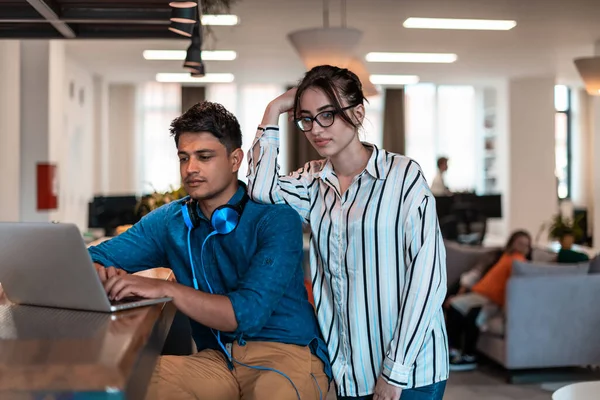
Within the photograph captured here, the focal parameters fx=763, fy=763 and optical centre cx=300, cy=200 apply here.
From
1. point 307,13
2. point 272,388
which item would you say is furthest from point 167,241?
point 307,13

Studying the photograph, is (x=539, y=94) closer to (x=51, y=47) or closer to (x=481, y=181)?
(x=481, y=181)

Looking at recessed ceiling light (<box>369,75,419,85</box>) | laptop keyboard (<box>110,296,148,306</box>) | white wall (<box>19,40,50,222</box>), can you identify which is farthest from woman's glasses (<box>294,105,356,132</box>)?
recessed ceiling light (<box>369,75,419,85</box>)

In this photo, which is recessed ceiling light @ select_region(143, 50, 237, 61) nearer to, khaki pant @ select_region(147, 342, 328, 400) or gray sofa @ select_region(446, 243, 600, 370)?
gray sofa @ select_region(446, 243, 600, 370)

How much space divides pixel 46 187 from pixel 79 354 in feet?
21.4

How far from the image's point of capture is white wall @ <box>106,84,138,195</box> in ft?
49.9

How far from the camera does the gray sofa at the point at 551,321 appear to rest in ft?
17.6

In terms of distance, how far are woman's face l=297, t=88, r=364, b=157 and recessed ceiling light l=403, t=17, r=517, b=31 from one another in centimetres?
640

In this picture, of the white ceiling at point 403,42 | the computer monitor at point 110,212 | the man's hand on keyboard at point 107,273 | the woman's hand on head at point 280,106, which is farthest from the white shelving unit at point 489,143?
the man's hand on keyboard at point 107,273

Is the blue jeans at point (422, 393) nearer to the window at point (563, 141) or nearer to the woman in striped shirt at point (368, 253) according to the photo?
the woman in striped shirt at point (368, 253)

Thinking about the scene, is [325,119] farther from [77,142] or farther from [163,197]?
[77,142]

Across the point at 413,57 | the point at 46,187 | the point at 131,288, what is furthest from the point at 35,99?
the point at 131,288

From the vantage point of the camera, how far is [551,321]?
17.7 feet

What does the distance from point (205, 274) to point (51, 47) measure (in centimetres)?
666

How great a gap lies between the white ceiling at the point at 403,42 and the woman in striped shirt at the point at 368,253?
5359 mm
